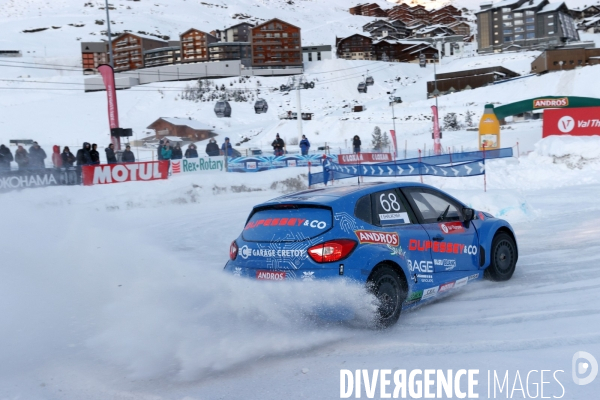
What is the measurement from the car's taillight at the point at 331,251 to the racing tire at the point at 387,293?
1.17 feet

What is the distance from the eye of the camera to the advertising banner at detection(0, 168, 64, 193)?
1895cm

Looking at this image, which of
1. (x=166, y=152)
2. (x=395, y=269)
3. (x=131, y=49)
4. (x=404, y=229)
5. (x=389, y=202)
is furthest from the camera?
(x=131, y=49)

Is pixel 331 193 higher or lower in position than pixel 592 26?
lower

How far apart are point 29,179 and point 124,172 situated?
3.33 meters

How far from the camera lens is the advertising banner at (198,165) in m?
24.3

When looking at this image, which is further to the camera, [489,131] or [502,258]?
[489,131]

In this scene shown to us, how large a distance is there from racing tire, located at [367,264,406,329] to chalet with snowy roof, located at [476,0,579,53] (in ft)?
366

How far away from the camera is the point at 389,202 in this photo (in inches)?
262

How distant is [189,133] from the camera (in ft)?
192

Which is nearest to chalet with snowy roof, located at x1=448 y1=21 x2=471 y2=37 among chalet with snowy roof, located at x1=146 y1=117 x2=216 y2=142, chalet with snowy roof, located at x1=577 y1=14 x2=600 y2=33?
chalet with snowy roof, located at x1=577 y1=14 x2=600 y2=33

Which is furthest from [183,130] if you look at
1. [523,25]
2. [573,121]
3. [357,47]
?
[523,25]

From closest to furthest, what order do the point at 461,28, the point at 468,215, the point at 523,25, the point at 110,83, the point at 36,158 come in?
the point at 468,215
the point at 36,158
the point at 110,83
the point at 523,25
the point at 461,28

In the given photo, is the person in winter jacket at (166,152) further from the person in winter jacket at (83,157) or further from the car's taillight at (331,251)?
the car's taillight at (331,251)

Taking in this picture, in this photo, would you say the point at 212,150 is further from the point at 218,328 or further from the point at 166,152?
the point at 218,328
